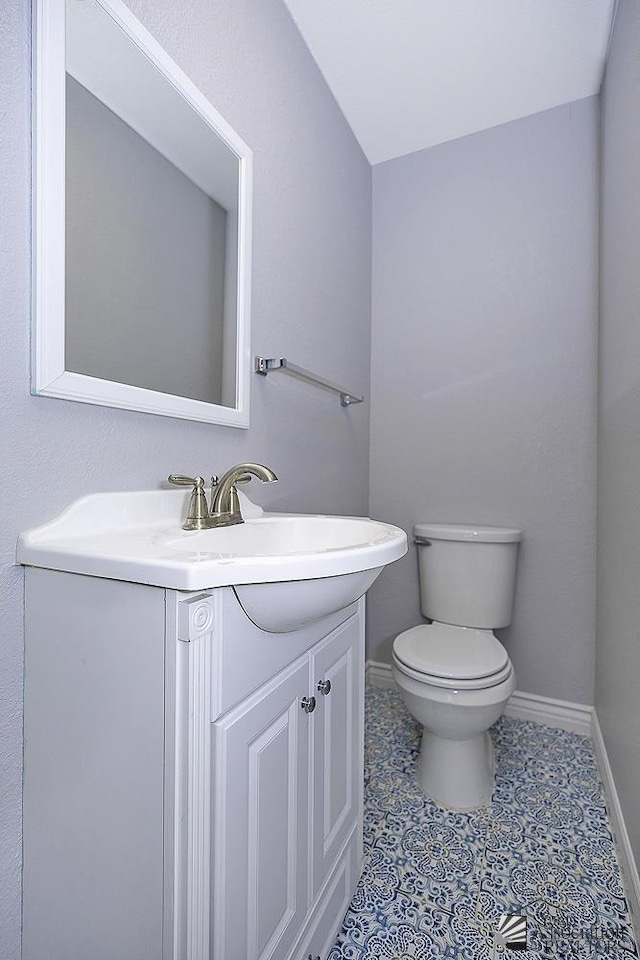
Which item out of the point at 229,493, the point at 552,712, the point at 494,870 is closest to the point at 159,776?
the point at 229,493

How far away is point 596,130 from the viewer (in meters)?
1.72

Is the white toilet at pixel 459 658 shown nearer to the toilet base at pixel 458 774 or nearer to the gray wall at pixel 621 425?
the toilet base at pixel 458 774

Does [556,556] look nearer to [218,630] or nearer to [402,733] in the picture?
[402,733]

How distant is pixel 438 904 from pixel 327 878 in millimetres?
346

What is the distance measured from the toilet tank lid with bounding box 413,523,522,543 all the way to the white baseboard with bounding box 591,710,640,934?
2.37 feet

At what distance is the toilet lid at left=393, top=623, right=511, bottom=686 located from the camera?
133cm

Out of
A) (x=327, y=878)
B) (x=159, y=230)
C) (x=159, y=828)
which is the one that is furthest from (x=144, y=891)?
(x=159, y=230)

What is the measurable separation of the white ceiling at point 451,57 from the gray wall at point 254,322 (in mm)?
101

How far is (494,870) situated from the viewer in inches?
45.2

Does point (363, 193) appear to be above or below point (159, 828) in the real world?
above

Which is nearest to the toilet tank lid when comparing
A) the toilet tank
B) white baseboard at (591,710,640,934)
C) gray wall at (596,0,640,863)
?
the toilet tank

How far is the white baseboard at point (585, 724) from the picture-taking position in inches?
42.4

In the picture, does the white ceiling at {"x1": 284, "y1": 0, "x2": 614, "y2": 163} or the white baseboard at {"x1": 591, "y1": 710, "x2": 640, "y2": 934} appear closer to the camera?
the white baseboard at {"x1": 591, "y1": 710, "x2": 640, "y2": 934}

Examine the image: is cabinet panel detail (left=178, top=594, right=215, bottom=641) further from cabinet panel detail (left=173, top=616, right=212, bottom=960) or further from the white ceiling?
the white ceiling
